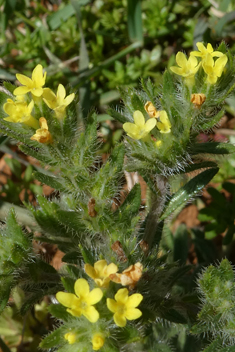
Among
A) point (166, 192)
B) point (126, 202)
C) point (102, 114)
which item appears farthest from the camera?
point (102, 114)

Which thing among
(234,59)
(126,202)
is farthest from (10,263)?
(234,59)

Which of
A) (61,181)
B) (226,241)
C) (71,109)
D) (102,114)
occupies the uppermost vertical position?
(71,109)

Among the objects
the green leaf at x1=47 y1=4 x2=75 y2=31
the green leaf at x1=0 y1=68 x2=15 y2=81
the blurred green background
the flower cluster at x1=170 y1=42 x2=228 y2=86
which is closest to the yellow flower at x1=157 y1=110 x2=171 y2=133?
the flower cluster at x1=170 y1=42 x2=228 y2=86

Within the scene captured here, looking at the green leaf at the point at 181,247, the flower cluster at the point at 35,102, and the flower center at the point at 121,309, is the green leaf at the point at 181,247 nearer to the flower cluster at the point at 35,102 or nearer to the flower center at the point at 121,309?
the flower center at the point at 121,309

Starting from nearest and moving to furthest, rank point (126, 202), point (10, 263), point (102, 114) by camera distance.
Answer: point (10, 263) → point (126, 202) → point (102, 114)

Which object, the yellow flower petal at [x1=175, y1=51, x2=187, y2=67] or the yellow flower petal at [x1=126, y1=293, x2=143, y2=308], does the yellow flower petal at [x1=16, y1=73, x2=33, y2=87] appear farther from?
the yellow flower petal at [x1=126, y1=293, x2=143, y2=308]

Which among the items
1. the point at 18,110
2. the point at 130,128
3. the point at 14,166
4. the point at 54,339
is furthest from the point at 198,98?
the point at 14,166

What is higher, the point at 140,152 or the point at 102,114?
the point at 140,152

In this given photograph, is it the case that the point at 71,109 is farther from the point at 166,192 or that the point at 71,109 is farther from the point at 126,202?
the point at 166,192
